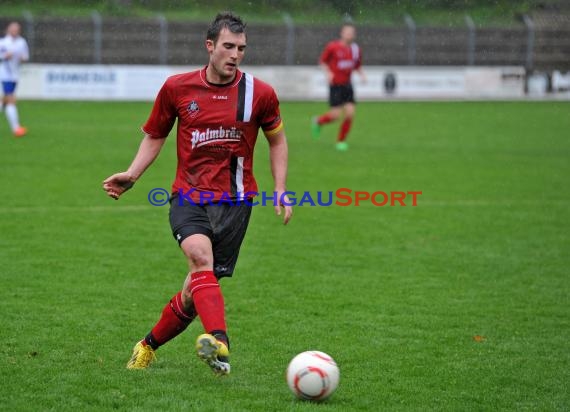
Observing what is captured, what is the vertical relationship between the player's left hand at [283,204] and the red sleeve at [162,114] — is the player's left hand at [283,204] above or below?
below

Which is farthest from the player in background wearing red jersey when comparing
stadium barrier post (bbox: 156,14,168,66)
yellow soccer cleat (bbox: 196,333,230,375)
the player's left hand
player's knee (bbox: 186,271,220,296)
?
yellow soccer cleat (bbox: 196,333,230,375)

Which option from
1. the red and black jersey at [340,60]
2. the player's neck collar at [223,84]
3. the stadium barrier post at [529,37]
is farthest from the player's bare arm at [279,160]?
the stadium barrier post at [529,37]

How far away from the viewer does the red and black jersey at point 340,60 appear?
1959cm

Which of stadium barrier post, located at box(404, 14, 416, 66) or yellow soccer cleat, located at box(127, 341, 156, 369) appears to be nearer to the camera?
yellow soccer cleat, located at box(127, 341, 156, 369)

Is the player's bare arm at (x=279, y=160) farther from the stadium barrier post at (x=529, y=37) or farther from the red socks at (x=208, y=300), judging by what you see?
the stadium barrier post at (x=529, y=37)

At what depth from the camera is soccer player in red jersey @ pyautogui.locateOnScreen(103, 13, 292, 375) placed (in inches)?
215

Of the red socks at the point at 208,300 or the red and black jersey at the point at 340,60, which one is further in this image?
the red and black jersey at the point at 340,60

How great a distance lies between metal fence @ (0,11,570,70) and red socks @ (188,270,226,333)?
25403mm

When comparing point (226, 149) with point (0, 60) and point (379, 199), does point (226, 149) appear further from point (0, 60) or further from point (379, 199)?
point (0, 60)

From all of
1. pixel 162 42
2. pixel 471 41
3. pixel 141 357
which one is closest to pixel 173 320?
pixel 141 357

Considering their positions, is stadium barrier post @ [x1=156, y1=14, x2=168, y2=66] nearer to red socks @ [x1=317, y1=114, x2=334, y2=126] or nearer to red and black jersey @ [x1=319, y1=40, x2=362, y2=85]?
red socks @ [x1=317, y1=114, x2=334, y2=126]

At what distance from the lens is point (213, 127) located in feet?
18.2

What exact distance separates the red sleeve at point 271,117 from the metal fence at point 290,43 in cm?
2492

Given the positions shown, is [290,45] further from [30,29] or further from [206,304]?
[206,304]
